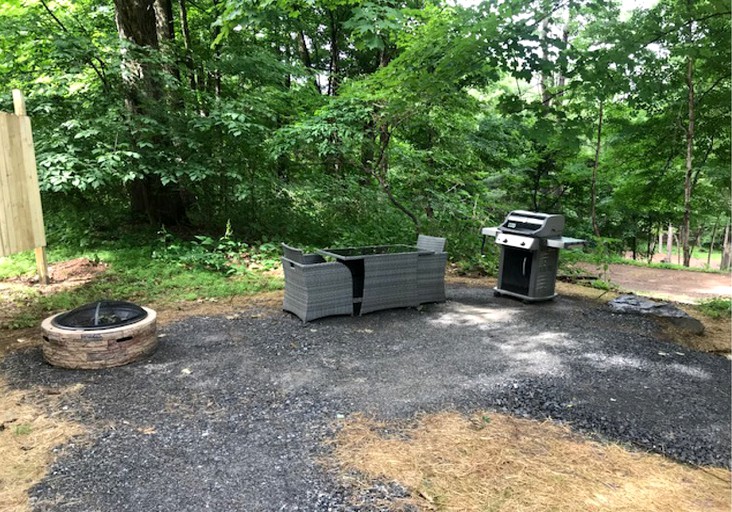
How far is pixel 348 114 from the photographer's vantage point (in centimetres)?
618

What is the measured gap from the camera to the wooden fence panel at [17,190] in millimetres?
3145

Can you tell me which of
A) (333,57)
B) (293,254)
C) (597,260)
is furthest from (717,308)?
(333,57)

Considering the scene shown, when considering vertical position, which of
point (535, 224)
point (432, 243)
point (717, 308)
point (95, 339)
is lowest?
point (717, 308)

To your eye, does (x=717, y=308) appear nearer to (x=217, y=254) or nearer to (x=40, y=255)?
(x=217, y=254)

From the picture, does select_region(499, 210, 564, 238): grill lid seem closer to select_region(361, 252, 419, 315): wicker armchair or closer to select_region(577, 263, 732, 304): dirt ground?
select_region(361, 252, 419, 315): wicker armchair

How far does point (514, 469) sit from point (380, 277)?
2.64 meters

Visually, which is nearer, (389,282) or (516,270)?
(389,282)

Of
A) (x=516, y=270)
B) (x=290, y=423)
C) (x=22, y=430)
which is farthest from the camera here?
(x=516, y=270)

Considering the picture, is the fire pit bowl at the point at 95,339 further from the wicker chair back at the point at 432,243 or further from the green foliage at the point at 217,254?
the wicker chair back at the point at 432,243

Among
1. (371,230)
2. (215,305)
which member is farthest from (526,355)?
(371,230)

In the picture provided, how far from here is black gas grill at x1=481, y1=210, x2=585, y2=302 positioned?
467 centimetres

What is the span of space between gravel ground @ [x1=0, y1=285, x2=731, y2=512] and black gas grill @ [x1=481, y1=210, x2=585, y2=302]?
665mm

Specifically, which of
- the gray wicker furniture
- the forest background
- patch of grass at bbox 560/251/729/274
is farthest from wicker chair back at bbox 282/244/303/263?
patch of grass at bbox 560/251/729/274

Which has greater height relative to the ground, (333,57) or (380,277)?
(333,57)
